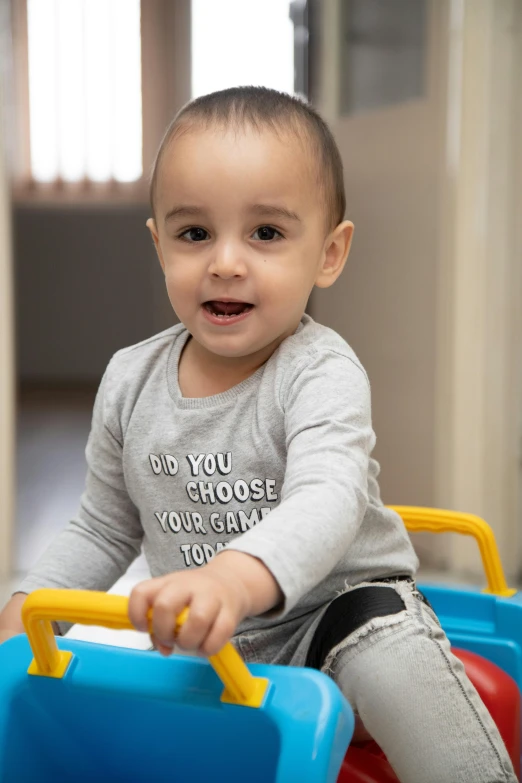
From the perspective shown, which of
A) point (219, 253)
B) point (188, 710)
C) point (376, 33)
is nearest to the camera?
point (188, 710)

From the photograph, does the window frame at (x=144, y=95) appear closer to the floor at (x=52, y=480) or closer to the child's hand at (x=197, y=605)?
the floor at (x=52, y=480)

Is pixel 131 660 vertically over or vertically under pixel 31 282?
over

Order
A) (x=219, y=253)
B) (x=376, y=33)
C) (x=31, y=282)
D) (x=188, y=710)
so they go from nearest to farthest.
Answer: (x=188, y=710) < (x=219, y=253) < (x=376, y=33) < (x=31, y=282)

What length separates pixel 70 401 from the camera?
388 cm

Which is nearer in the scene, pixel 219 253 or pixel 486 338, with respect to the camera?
pixel 219 253

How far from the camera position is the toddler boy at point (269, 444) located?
1.77 ft

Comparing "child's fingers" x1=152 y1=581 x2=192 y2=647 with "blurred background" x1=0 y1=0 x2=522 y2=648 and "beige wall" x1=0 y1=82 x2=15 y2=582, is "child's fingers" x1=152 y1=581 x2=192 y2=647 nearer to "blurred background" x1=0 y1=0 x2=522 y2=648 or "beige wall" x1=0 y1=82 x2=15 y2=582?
"blurred background" x1=0 y1=0 x2=522 y2=648

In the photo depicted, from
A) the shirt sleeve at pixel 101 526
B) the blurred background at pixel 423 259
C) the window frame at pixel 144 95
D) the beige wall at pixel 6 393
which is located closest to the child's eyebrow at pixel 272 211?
the shirt sleeve at pixel 101 526

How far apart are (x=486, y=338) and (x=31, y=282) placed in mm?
3253

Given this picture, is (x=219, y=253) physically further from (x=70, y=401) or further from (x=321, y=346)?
(x=70, y=401)

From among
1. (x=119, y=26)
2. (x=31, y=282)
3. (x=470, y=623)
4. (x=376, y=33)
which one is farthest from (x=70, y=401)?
(x=470, y=623)

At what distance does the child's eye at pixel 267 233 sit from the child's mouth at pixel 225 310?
47 millimetres

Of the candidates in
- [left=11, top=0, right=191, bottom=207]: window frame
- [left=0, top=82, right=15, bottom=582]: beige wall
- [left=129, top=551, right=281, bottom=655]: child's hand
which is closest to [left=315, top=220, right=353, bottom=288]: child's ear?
[left=129, top=551, right=281, bottom=655]: child's hand

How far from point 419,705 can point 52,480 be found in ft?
6.09
